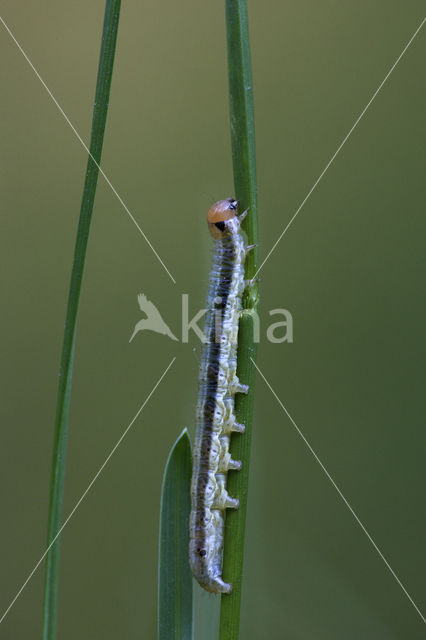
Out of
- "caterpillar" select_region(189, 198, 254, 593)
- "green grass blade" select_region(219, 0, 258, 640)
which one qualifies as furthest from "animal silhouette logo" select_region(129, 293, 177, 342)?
"green grass blade" select_region(219, 0, 258, 640)

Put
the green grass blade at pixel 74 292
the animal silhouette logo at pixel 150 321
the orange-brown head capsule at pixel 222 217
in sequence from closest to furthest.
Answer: the green grass blade at pixel 74 292
the orange-brown head capsule at pixel 222 217
the animal silhouette logo at pixel 150 321

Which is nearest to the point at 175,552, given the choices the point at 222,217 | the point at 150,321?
the point at 222,217

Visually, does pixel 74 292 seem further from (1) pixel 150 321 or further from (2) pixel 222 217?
(1) pixel 150 321

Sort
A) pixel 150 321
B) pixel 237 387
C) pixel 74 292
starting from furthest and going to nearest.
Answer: pixel 150 321 → pixel 237 387 → pixel 74 292

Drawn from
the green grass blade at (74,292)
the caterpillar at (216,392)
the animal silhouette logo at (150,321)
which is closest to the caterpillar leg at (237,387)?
the caterpillar at (216,392)

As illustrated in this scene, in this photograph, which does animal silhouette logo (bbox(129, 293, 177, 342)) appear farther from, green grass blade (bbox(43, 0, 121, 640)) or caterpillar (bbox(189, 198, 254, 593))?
green grass blade (bbox(43, 0, 121, 640))

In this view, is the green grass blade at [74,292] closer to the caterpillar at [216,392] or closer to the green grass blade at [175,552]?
the green grass blade at [175,552]
